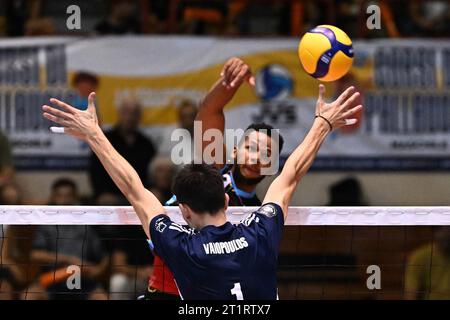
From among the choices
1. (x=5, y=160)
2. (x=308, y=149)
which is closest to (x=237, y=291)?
(x=308, y=149)

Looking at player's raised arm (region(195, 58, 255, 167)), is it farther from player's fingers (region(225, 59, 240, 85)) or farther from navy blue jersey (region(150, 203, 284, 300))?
navy blue jersey (region(150, 203, 284, 300))

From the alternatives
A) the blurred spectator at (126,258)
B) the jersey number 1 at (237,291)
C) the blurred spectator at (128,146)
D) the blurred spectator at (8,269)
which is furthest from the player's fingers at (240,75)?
the blurred spectator at (128,146)

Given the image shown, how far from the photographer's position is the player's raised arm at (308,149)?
6473 millimetres

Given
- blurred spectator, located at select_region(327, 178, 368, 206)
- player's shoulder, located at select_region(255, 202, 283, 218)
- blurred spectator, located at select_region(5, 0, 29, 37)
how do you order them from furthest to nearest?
blurred spectator, located at select_region(5, 0, 29, 37) → blurred spectator, located at select_region(327, 178, 368, 206) → player's shoulder, located at select_region(255, 202, 283, 218)

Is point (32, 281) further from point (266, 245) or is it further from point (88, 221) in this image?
point (266, 245)

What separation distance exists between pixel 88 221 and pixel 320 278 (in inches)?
182

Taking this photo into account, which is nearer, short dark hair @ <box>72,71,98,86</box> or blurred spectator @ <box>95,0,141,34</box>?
short dark hair @ <box>72,71,98,86</box>

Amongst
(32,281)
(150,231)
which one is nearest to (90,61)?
(32,281)

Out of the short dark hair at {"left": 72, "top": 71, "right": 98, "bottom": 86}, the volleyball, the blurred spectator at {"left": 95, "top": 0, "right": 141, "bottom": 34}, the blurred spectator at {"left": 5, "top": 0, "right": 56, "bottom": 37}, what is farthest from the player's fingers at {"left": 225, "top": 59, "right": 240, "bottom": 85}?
the blurred spectator at {"left": 5, "top": 0, "right": 56, "bottom": 37}

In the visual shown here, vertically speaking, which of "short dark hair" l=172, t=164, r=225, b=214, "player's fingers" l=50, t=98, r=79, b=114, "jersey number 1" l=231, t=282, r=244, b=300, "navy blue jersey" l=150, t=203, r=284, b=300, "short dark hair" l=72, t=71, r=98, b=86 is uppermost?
"short dark hair" l=72, t=71, r=98, b=86

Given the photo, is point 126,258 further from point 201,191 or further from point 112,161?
point 201,191

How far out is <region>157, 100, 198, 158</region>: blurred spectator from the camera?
41.3 ft

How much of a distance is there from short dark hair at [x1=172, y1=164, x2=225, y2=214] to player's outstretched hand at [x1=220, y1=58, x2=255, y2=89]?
1887 mm
